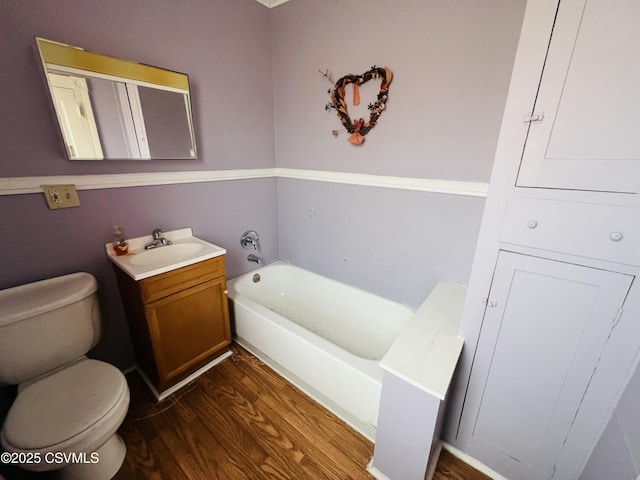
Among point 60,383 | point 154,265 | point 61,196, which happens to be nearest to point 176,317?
point 154,265

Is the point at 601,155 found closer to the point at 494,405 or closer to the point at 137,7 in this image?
the point at 494,405

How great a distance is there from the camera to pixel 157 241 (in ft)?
5.36

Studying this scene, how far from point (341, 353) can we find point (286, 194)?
1.49 meters

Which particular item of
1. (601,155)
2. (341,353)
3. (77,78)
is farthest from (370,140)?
(77,78)

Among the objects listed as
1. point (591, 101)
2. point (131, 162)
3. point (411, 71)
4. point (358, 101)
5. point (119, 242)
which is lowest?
point (119, 242)

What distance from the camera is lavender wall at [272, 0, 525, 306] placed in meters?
1.32

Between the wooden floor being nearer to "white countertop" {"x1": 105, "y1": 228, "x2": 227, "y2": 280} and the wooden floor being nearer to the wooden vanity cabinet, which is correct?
the wooden vanity cabinet

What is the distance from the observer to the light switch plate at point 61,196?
1236 mm

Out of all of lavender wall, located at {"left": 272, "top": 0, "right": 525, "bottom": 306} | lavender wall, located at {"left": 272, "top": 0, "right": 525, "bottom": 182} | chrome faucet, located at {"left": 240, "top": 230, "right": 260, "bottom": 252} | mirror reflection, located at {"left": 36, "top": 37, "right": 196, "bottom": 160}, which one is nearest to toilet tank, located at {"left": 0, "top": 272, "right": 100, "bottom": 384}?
mirror reflection, located at {"left": 36, "top": 37, "right": 196, "bottom": 160}

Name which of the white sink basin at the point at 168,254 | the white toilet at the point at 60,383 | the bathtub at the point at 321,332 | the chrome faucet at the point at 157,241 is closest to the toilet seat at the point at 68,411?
the white toilet at the point at 60,383

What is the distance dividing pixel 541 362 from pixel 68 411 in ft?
6.06

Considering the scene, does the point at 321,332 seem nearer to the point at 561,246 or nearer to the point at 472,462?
the point at 472,462

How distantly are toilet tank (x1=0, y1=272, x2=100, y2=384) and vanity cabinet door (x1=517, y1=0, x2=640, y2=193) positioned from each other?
2.00m

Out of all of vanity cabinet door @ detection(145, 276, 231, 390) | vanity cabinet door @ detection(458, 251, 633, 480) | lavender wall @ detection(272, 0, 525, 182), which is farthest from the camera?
vanity cabinet door @ detection(145, 276, 231, 390)
